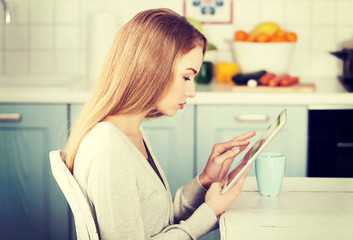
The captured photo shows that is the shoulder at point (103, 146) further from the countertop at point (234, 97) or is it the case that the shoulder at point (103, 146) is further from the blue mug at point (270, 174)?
the countertop at point (234, 97)

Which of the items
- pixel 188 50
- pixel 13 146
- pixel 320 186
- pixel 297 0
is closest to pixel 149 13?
pixel 188 50

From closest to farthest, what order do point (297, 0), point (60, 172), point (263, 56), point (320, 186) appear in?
point (60, 172)
point (320, 186)
point (263, 56)
point (297, 0)

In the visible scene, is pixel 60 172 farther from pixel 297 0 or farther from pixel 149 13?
pixel 297 0

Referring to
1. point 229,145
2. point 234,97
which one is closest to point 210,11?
point 234,97

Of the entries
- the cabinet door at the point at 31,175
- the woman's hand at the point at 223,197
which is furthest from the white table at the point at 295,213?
the cabinet door at the point at 31,175

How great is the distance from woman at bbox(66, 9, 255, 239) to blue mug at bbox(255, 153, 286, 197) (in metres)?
0.09

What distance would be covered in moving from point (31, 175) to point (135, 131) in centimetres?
133

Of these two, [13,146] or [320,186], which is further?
[13,146]

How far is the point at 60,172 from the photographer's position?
50.3 inches

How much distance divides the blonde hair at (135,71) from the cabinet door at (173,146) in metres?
1.26

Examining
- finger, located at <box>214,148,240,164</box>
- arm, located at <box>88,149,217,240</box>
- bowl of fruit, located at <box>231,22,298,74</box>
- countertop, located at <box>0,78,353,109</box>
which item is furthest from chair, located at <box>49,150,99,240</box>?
bowl of fruit, located at <box>231,22,298,74</box>

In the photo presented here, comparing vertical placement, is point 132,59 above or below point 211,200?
above

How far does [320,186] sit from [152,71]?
56cm

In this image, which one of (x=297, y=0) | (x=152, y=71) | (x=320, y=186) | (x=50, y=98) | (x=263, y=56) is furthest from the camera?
(x=297, y=0)
